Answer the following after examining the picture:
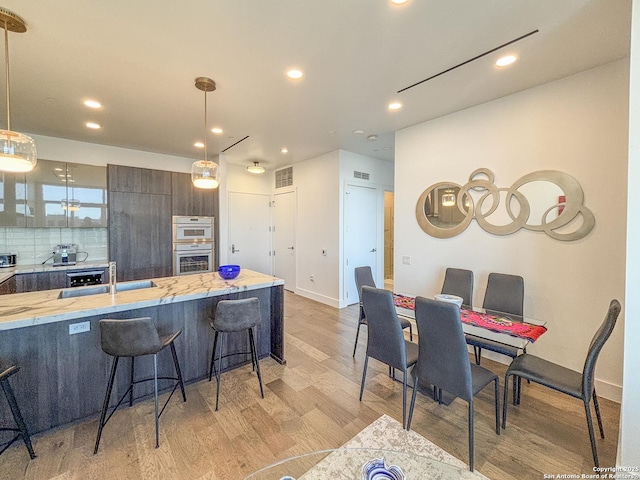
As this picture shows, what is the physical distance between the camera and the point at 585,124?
8.20 ft

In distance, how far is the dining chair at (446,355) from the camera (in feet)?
5.66

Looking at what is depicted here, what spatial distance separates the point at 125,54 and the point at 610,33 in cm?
382

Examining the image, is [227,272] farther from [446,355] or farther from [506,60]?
[506,60]

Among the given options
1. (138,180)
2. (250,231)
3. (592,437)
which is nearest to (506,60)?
(592,437)

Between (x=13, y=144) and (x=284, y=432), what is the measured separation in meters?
2.84

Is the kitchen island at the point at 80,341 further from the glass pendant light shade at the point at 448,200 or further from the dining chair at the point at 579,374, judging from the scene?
the glass pendant light shade at the point at 448,200

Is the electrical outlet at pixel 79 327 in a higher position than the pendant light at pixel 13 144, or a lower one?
lower

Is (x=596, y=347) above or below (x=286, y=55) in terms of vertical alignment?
below

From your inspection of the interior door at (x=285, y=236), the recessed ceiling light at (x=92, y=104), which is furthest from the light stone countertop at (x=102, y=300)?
the interior door at (x=285, y=236)

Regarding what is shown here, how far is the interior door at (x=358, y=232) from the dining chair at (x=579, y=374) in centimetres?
320

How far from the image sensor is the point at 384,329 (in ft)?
7.16

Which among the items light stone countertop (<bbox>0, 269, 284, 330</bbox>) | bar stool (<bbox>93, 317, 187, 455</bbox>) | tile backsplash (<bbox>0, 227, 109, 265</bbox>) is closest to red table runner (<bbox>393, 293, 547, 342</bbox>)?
light stone countertop (<bbox>0, 269, 284, 330</bbox>)

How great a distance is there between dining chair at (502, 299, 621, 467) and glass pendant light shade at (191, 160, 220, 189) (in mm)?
3227

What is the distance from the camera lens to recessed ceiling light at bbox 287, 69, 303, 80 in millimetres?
2465
